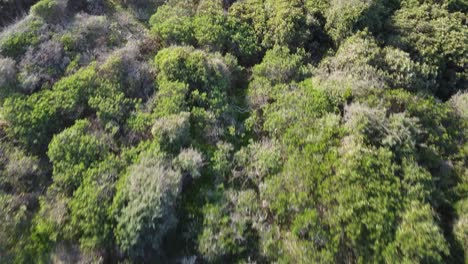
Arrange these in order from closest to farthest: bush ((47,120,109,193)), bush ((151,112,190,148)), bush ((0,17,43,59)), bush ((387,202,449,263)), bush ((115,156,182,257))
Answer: bush ((387,202,449,263)), bush ((115,156,182,257)), bush ((47,120,109,193)), bush ((151,112,190,148)), bush ((0,17,43,59))

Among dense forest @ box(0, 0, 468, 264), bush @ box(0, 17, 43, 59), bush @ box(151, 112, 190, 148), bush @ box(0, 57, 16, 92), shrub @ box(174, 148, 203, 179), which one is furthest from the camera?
bush @ box(0, 17, 43, 59)

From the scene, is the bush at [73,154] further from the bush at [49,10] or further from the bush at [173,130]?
the bush at [49,10]

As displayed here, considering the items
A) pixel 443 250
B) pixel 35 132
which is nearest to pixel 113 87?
pixel 35 132

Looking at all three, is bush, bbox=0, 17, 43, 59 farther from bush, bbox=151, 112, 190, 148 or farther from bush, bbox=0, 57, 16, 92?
bush, bbox=151, 112, 190, 148

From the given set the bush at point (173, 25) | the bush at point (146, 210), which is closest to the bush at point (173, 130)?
the bush at point (146, 210)

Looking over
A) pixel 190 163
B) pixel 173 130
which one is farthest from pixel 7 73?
pixel 190 163

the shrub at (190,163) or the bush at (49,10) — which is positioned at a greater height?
the bush at (49,10)

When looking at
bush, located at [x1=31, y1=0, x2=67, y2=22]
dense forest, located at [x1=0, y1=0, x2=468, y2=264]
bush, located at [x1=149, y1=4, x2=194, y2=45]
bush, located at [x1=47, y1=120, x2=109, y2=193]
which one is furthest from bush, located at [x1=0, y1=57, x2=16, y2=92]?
bush, located at [x1=149, y1=4, x2=194, y2=45]

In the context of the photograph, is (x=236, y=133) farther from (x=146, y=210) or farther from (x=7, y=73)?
(x=7, y=73)

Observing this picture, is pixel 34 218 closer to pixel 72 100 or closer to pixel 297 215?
pixel 72 100
